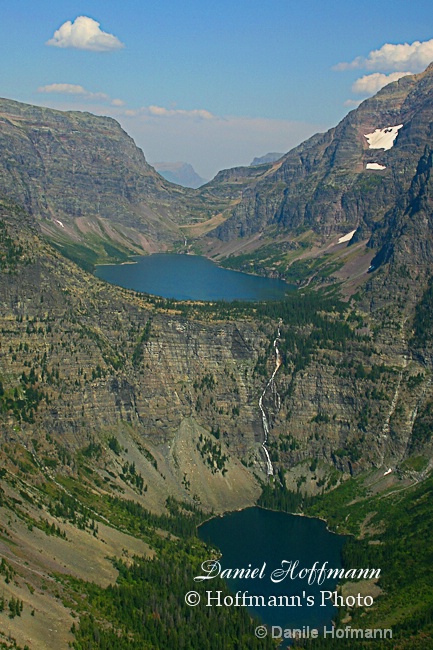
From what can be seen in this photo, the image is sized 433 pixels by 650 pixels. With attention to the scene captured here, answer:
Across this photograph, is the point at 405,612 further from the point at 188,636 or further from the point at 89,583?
the point at 89,583

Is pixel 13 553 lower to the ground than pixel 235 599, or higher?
higher

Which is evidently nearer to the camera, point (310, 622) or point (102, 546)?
point (310, 622)

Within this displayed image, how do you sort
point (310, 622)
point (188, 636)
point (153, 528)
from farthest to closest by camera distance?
point (153, 528) < point (310, 622) < point (188, 636)

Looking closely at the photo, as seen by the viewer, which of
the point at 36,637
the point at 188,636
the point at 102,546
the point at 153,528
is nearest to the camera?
the point at 36,637

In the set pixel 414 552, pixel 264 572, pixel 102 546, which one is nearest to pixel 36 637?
pixel 102 546

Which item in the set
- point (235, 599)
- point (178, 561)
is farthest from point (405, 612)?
point (178, 561)

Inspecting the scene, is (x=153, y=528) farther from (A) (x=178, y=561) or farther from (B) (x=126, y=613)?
(B) (x=126, y=613)
